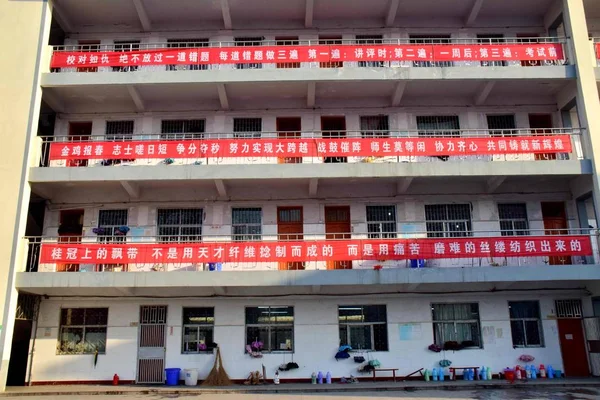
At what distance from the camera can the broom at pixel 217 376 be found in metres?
13.3

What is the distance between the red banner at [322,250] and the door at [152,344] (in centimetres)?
210

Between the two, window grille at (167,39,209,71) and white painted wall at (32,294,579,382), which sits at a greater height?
window grille at (167,39,209,71)

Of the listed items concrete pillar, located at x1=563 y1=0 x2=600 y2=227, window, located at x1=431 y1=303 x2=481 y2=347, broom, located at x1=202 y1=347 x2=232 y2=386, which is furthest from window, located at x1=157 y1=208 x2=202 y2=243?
concrete pillar, located at x1=563 y1=0 x2=600 y2=227

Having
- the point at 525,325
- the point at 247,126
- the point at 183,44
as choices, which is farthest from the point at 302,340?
the point at 183,44

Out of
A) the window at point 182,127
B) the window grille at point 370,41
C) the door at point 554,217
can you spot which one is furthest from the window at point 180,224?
the door at point 554,217

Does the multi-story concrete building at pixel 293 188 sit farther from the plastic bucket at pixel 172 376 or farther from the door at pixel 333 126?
the plastic bucket at pixel 172 376

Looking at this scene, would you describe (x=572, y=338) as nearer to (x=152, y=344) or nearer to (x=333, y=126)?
(x=333, y=126)

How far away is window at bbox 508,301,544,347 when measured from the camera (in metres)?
14.2

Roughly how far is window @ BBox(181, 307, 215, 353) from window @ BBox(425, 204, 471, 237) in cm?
670

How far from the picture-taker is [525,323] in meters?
14.3

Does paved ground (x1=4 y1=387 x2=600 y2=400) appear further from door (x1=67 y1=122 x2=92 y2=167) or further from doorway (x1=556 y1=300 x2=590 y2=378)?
door (x1=67 y1=122 x2=92 y2=167)

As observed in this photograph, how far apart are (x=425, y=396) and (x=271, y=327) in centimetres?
453

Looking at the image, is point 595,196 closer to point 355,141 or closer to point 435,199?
point 435,199

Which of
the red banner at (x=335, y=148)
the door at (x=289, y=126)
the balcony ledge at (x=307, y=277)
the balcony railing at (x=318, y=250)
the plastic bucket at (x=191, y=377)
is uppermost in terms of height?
the door at (x=289, y=126)
